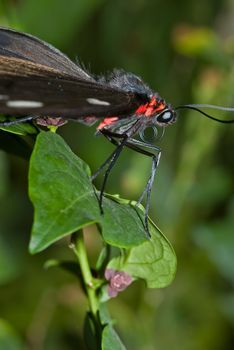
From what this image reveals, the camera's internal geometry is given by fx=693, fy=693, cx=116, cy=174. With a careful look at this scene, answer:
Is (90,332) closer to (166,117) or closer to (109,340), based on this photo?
(109,340)

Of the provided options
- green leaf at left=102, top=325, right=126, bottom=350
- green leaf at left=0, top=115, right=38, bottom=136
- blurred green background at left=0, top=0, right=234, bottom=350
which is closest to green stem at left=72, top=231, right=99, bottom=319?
green leaf at left=102, top=325, right=126, bottom=350

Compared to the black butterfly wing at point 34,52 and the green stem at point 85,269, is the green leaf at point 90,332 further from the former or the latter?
the black butterfly wing at point 34,52

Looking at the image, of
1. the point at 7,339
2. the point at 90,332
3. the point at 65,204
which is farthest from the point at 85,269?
the point at 7,339

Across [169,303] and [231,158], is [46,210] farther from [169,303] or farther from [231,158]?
[231,158]

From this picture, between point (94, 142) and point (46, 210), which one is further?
point (94, 142)

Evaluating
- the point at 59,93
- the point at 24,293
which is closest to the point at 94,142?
the point at 24,293

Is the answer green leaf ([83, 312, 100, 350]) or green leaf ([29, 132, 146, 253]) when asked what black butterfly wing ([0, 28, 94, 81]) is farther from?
green leaf ([83, 312, 100, 350])
